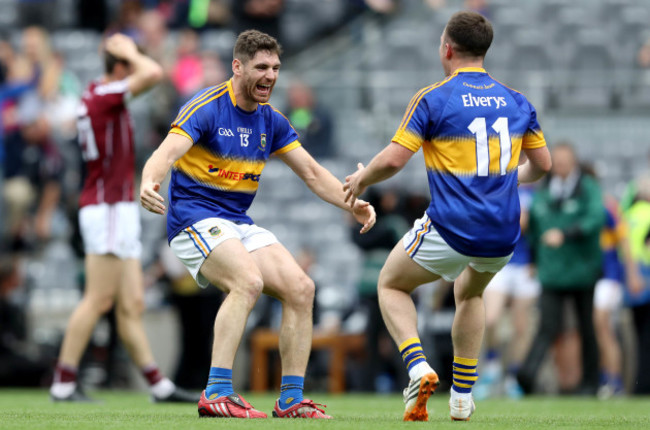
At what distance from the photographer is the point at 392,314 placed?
6.34 m

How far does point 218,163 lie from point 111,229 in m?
2.33

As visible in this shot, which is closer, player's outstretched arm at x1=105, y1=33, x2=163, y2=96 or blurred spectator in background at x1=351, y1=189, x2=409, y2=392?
player's outstretched arm at x1=105, y1=33, x2=163, y2=96

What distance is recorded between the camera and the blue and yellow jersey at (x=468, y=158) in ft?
19.9

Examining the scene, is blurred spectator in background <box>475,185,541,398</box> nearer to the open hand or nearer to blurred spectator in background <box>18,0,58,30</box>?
the open hand

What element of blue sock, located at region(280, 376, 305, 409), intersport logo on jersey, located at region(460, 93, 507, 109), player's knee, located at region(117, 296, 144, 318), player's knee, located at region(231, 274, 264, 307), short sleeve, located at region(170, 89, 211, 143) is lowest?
player's knee, located at region(117, 296, 144, 318)

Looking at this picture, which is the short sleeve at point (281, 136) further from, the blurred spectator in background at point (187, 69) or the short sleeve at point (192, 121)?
the blurred spectator in background at point (187, 69)

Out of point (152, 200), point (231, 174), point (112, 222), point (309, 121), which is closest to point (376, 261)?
point (309, 121)

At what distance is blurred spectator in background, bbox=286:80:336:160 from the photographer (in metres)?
14.9

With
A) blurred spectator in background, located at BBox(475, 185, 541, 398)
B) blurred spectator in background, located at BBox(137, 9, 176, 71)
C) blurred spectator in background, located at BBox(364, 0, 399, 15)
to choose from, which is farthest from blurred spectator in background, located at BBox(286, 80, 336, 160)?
blurred spectator in background, located at BBox(475, 185, 541, 398)

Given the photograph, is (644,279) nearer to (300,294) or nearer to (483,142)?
(483,142)

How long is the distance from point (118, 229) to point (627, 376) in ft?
21.3

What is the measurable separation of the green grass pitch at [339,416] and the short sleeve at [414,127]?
5.00 feet

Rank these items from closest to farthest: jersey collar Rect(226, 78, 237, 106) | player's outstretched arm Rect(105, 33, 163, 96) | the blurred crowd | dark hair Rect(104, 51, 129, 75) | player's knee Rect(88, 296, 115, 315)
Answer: jersey collar Rect(226, 78, 237, 106)
player's outstretched arm Rect(105, 33, 163, 96)
player's knee Rect(88, 296, 115, 315)
dark hair Rect(104, 51, 129, 75)
the blurred crowd

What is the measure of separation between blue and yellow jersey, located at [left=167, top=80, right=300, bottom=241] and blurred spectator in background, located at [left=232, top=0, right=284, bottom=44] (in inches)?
363
